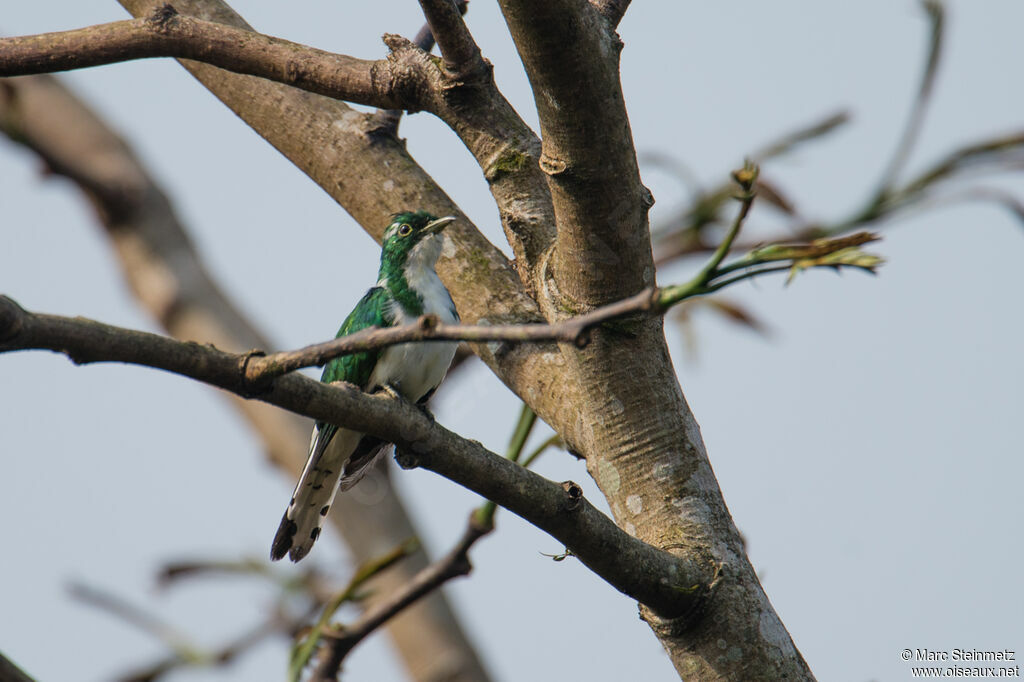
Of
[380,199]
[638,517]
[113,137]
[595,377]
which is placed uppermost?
[113,137]

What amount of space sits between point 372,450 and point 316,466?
A: 347 millimetres

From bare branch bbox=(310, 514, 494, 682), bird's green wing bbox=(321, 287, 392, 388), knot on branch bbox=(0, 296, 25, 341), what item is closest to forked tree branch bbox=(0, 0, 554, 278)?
bare branch bbox=(310, 514, 494, 682)

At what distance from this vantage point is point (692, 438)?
340 cm

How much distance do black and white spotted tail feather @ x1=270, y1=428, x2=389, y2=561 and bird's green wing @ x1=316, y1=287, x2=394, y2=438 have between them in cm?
10

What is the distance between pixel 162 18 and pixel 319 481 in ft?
7.36

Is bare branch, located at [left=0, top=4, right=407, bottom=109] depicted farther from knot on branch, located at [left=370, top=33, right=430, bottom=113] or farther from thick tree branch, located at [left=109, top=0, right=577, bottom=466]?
thick tree branch, located at [left=109, top=0, right=577, bottom=466]

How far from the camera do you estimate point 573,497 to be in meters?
2.71

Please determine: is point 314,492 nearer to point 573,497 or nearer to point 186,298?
point 573,497

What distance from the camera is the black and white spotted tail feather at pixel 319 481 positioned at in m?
4.50

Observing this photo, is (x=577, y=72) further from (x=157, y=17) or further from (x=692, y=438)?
(x=157, y=17)

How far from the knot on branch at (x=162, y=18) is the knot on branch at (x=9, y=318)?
2112mm

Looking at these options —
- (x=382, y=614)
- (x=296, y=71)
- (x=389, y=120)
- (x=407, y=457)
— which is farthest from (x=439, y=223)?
(x=407, y=457)

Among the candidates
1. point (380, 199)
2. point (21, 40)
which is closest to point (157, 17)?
point (21, 40)

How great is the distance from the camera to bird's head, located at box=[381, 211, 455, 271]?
4320mm
